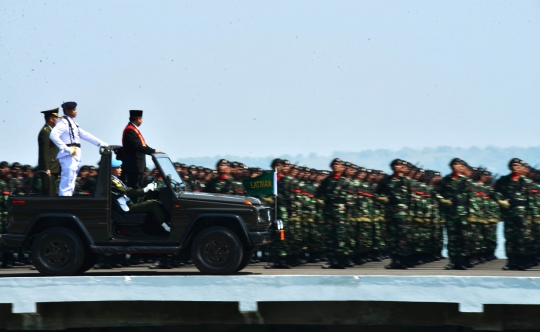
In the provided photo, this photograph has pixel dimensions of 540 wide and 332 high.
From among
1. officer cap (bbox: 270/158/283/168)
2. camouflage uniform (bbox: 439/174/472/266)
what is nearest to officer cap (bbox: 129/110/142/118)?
officer cap (bbox: 270/158/283/168)

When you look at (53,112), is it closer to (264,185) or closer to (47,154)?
(47,154)

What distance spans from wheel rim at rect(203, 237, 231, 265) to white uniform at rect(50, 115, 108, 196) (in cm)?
200

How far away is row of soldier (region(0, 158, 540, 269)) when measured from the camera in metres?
15.2

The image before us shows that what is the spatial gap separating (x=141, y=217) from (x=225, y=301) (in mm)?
1714

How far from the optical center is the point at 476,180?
15.7 m

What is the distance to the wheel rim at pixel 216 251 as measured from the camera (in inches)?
486

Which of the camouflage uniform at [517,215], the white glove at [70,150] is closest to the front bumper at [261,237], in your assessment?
the white glove at [70,150]

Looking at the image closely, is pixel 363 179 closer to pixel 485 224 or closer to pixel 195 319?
pixel 485 224

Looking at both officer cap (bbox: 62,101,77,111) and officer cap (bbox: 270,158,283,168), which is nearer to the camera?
officer cap (bbox: 62,101,77,111)

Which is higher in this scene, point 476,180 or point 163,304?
point 476,180

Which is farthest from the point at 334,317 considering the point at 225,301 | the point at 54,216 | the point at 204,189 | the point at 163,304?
the point at 204,189

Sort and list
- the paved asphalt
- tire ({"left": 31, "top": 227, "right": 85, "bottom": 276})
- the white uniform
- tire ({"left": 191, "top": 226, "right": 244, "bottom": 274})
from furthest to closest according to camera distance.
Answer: the paved asphalt, the white uniform, tire ({"left": 31, "top": 227, "right": 85, "bottom": 276}), tire ({"left": 191, "top": 226, "right": 244, "bottom": 274})

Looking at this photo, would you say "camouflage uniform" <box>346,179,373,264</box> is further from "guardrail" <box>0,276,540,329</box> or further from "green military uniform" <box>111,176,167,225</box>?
"green military uniform" <box>111,176,167,225</box>

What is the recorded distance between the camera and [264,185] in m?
13.6
